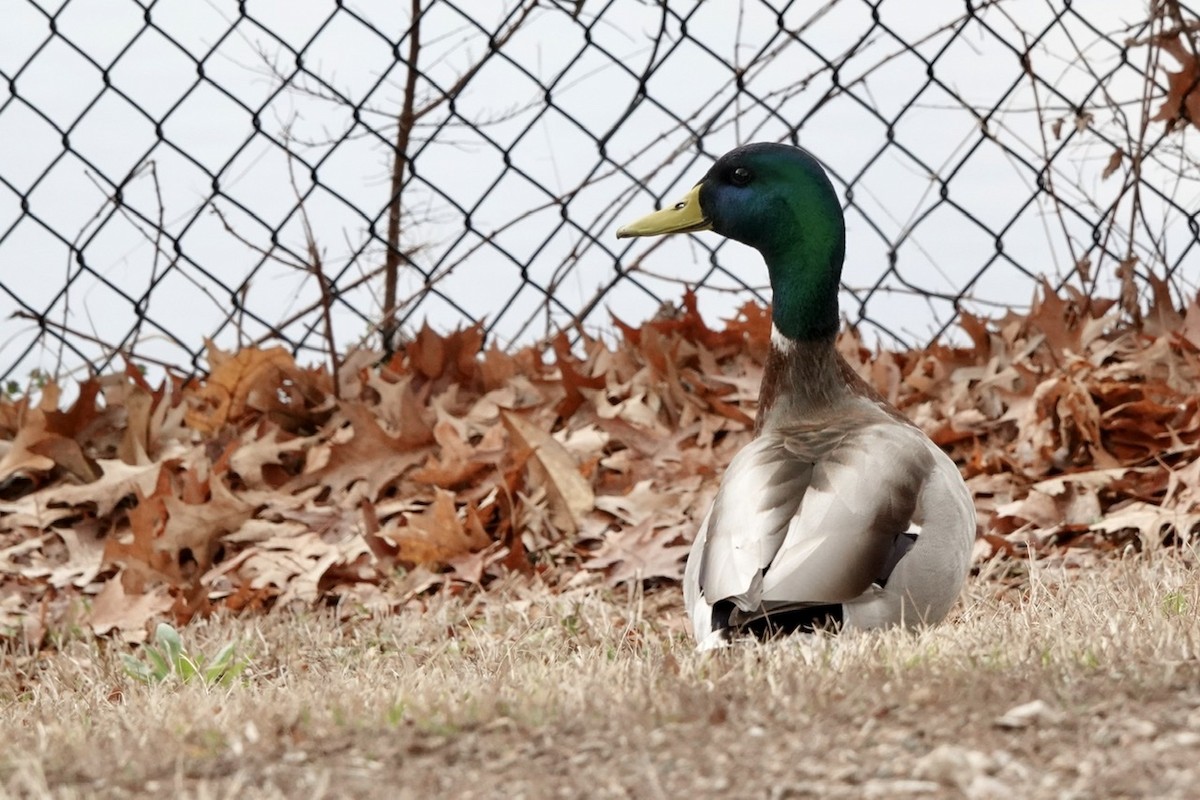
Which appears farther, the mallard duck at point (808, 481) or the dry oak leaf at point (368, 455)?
the dry oak leaf at point (368, 455)

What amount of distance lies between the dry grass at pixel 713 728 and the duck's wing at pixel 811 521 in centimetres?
13

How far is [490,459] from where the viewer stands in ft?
15.7

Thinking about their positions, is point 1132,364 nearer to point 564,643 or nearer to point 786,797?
point 564,643

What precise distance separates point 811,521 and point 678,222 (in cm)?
115

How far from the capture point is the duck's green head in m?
3.72

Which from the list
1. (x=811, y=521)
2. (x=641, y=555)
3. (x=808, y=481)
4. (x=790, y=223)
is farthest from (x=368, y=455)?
(x=811, y=521)

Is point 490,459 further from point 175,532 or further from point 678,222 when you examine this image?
point 678,222

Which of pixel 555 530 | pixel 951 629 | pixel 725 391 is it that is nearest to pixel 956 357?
pixel 725 391

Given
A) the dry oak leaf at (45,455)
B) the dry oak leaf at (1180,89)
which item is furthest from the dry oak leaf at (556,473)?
the dry oak leaf at (1180,89)

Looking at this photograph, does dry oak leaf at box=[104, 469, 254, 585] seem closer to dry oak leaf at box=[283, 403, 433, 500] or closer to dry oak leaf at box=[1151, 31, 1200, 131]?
dry oak leaf at box=[283, 403, 433, 500]

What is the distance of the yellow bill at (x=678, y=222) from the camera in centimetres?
387

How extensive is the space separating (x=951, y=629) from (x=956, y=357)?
256cm

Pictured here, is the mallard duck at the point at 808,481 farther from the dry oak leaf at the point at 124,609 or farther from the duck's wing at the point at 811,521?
the dry oak leaf at the point at 124,609

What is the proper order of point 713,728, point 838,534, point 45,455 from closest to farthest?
point 713,728 → point 838,534 → point 45,455
